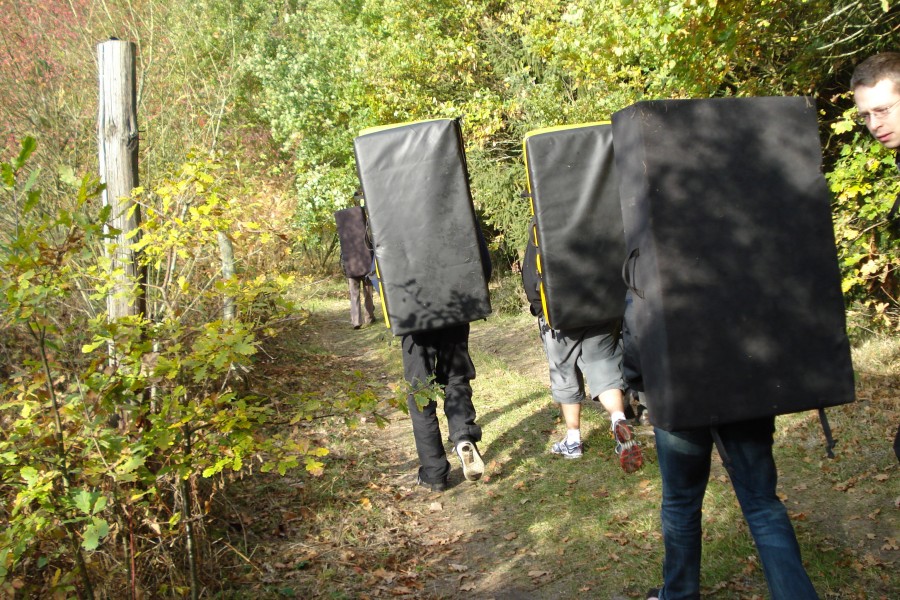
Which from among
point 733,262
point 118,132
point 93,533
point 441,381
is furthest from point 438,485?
point 733,262

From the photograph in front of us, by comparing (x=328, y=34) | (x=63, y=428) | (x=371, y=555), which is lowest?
(x=371, y=555)

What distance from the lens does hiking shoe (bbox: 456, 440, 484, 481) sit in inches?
226

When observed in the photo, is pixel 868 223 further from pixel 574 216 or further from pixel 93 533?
pixel 93 533

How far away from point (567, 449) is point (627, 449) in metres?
1.17

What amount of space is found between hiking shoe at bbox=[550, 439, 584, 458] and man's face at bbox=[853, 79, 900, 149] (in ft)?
12.4

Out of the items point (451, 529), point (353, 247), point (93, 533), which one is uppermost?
point (353, 247)

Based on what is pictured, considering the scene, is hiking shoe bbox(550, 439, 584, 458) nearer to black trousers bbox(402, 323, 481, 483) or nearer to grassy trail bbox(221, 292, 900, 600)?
grassy trail bbox(221, 292, 900, 600)

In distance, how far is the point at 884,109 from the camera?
2.63 meters

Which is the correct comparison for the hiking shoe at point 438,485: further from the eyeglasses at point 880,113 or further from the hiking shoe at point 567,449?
the eyeglasses at point 880,113

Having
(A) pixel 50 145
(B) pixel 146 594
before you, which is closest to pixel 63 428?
(B) pixel 146 594

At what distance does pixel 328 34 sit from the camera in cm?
1870

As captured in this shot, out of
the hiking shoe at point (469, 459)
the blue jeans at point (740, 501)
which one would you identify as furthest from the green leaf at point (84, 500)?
the hiking shoe at point (469, 459)

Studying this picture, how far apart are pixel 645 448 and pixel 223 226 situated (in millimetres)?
3728

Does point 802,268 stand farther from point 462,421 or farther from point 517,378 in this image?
point 517,378
